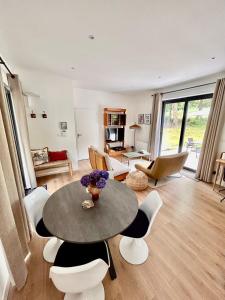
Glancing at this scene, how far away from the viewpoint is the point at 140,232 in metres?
1.35

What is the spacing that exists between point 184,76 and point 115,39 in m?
2.32

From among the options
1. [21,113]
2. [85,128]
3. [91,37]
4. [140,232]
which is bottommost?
[140,232]

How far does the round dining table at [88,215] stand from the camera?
3.39 feet

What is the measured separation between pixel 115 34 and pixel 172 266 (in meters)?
2.90

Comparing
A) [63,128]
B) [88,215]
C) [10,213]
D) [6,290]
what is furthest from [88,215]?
[63,128]

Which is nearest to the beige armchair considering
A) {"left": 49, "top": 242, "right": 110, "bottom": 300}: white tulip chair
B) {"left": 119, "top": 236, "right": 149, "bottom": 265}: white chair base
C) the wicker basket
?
the wicker basket

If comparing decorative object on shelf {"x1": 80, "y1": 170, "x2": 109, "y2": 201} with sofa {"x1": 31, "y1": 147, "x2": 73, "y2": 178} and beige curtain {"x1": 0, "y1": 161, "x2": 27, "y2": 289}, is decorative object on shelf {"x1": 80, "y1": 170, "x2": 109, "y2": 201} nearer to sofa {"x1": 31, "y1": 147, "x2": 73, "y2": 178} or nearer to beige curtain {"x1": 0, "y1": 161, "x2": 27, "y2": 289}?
beige curtain {"x1": 0, "y1": 161, "x2": 27, "y2": 289}

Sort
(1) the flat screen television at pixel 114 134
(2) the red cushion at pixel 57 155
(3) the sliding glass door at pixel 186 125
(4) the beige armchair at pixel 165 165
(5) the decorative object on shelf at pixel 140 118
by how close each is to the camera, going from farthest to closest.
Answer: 1. (5) the decorative object on shelf at pixel 140 118
2. (1) the flat screen television at pixel 114 134
3. (3) the sliding glass door at pixel 186 125
4. (2) the red cushion at pixel 57 155
5. (4) the beige armchair at pixel 165 165

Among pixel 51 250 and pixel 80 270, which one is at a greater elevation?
pixel 80 270

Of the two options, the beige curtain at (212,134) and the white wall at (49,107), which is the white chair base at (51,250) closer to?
the white wall at (49,107)

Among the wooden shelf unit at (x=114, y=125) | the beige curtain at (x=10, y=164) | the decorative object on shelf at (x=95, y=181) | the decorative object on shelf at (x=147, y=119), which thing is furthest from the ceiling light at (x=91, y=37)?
the decorative object on shelf at (x=147, y=119)

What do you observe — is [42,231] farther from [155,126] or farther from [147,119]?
[147,119]

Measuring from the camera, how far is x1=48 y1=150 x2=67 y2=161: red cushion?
138 inches

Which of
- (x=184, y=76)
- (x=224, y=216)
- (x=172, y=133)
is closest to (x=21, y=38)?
(x=184, y=76)
